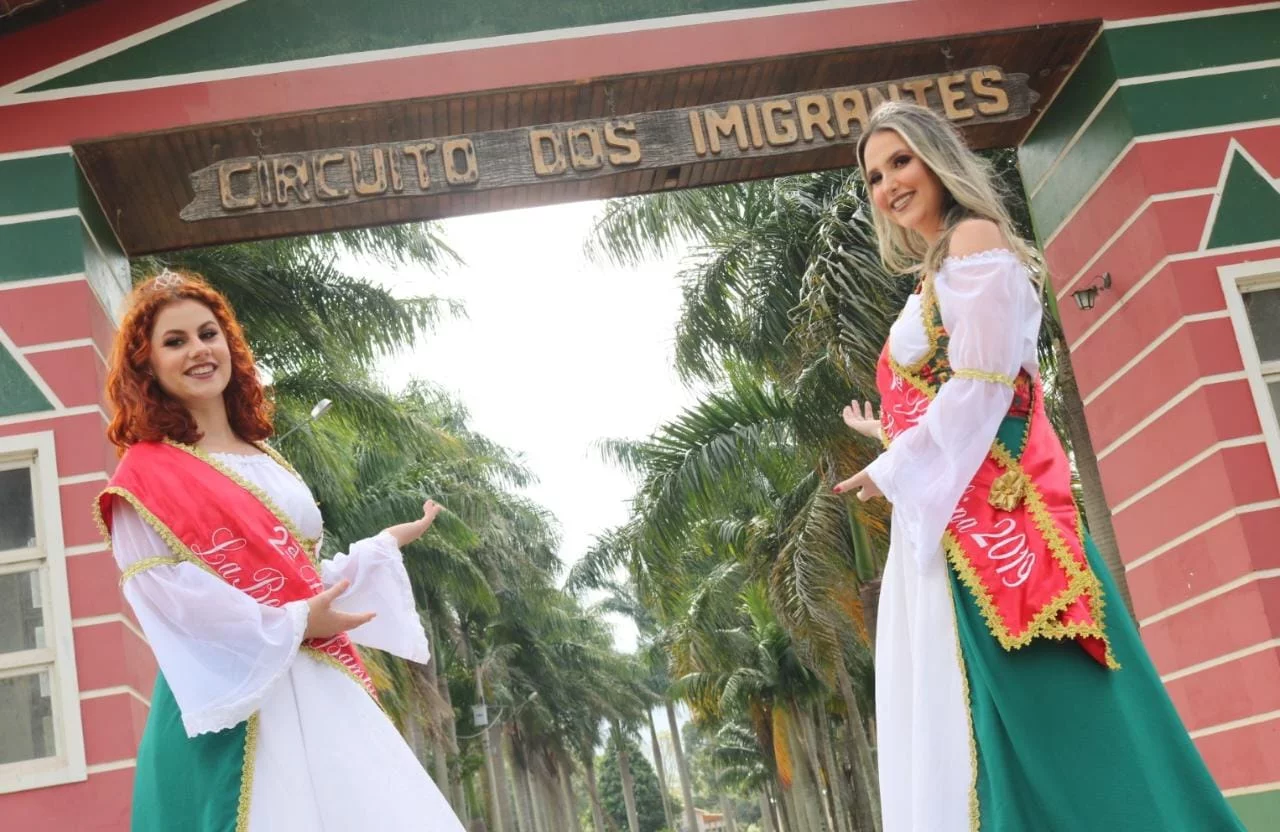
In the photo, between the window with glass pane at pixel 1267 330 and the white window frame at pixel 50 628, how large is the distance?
518cm

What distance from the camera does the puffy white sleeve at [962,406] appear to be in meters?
3.19

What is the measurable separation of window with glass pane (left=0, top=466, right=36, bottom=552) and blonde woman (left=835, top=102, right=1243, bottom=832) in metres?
3.93

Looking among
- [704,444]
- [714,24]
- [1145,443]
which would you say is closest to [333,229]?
[714,24]

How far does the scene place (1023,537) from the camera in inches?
126

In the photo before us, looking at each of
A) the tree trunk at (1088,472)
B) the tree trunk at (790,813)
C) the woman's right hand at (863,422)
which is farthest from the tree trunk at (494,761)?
the woman's right hand at (863,422)

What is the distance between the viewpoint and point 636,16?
685 centimetres

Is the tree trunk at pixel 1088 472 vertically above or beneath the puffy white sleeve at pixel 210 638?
above

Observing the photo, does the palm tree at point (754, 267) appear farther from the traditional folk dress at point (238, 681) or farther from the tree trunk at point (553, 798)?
the tree trunk at point (553, 798)

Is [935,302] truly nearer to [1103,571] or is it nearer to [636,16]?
[1103,571]

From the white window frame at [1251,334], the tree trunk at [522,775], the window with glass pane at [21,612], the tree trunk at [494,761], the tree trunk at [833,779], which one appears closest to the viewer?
the window with glass pane at [21,612]

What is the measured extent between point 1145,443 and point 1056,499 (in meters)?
3.93

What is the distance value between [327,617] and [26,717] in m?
3.37

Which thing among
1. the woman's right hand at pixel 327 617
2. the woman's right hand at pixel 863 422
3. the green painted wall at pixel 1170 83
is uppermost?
the green painted wall at pixel 1170 83

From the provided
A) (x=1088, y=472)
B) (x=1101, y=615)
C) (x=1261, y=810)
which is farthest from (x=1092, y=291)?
(x=1088, y=472)
